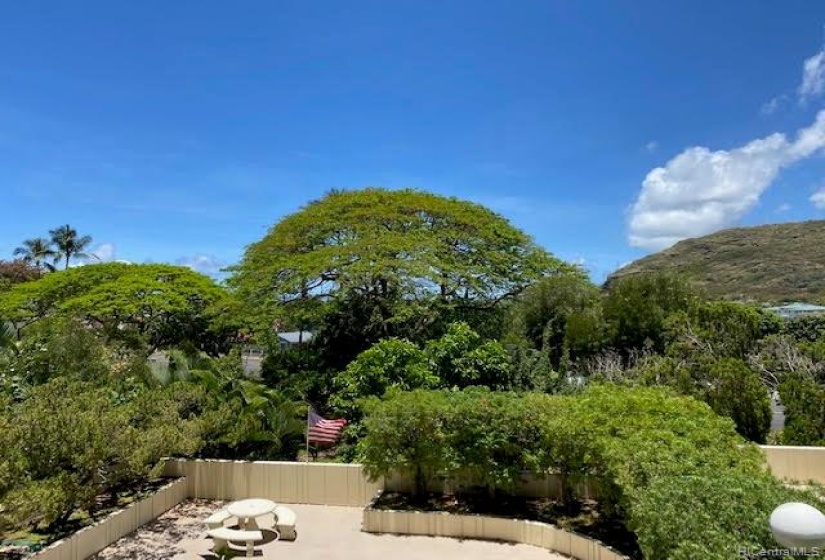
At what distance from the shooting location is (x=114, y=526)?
11828mm

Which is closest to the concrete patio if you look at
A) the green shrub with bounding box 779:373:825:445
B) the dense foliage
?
the dense foliage

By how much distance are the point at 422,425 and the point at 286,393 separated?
775 cm

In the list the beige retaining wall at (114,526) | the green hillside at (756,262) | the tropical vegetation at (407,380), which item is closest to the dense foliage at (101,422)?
the tropical vegetation at (407,380)

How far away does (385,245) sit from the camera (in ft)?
66.0

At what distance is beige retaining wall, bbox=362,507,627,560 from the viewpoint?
449 inches

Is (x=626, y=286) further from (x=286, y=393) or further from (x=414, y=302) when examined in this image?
(x=286, y=393)

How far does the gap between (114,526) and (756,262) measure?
85036 mm

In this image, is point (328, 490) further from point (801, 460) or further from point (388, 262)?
point (801, 460)

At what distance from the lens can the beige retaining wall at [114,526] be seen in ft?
33.9

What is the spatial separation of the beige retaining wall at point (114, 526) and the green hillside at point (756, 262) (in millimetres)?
51865

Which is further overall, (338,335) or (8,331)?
(338,335)

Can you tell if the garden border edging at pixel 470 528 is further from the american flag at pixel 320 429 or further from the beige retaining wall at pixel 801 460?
the beige retaining wall at pixel 801 460

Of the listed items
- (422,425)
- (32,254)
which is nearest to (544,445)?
(422,425)

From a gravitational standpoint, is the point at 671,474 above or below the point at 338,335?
below
